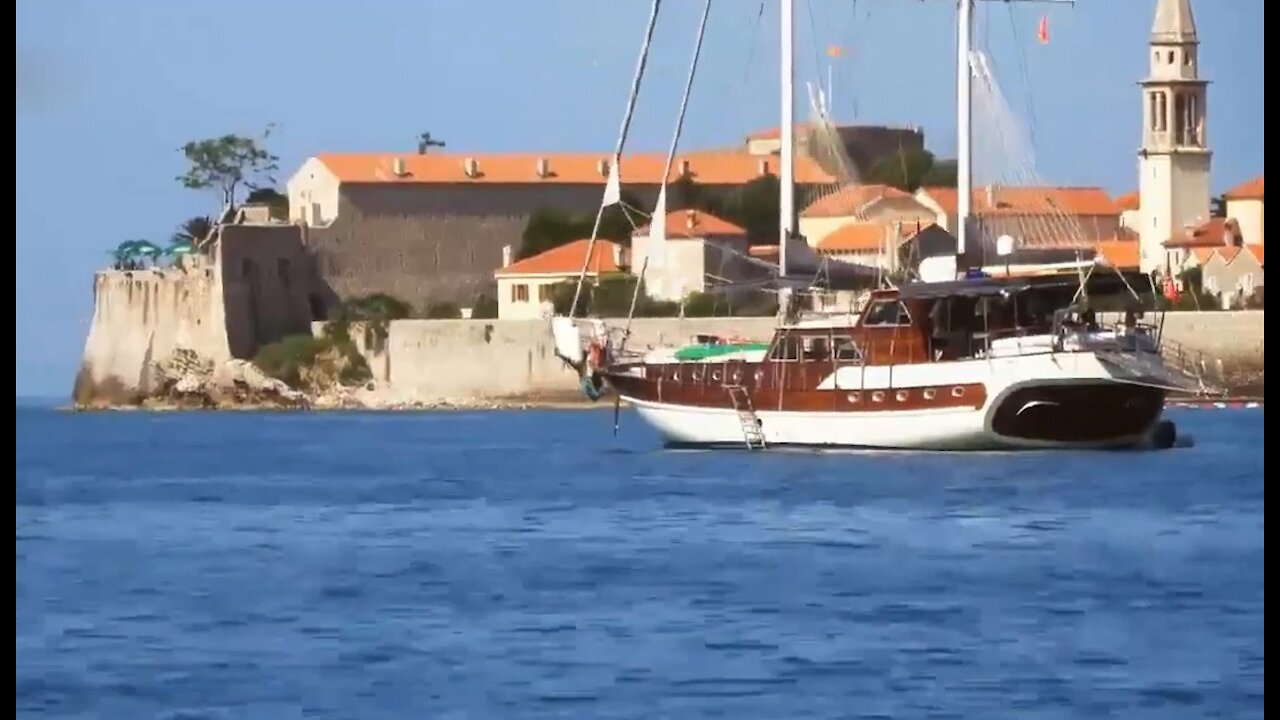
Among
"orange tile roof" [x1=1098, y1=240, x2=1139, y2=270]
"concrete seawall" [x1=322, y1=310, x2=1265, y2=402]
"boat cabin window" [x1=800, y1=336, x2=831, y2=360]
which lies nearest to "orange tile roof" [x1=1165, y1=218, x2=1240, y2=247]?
"orange tile roof" [x1=1098, y1=240, x2=1139, y2=270]

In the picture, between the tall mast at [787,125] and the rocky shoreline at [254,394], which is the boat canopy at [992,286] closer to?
the tall mast at [787,125]

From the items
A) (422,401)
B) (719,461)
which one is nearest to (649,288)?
(422,401)

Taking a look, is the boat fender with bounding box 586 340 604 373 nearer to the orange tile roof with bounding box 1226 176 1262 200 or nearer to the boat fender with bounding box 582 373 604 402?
the boat fender with bounding box 582 373 604 402

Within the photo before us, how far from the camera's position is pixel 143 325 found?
7244 cm

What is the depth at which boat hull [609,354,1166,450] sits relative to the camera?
33.2m

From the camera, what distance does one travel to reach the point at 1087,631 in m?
18.0

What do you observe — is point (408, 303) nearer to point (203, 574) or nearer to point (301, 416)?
point (301, 416)

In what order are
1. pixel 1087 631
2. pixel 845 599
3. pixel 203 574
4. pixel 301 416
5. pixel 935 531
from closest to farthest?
pixel 1087 631 < pixel 845 599 < pixel 203 574 < pixel 935 531 < pixel 301 416

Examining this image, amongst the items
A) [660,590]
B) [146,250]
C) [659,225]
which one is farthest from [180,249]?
[660,590]

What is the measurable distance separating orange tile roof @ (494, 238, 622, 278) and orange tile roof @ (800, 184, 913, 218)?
5.64 m

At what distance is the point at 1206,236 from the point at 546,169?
56.2ft

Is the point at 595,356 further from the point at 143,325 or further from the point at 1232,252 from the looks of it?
the point at 1232,252

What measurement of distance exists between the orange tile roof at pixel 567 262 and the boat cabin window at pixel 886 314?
38247mm

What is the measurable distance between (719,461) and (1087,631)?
1807 centimetres
